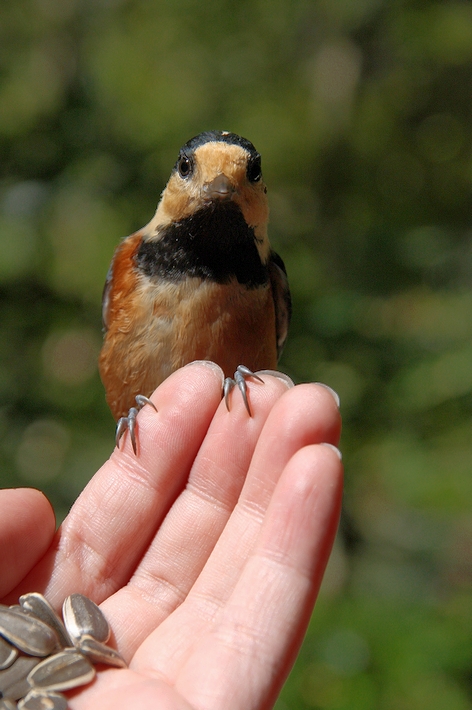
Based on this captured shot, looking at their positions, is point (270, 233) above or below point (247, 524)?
above

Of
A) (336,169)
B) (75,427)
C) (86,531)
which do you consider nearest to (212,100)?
(336,169)

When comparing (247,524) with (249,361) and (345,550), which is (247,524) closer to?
(249,361)

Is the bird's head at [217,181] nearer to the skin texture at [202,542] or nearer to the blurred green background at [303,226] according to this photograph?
the skin texture at [202,542]

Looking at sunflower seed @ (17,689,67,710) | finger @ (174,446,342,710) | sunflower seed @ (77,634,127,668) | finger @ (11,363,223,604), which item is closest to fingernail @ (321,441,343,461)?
finger @ (174,446,342,710)

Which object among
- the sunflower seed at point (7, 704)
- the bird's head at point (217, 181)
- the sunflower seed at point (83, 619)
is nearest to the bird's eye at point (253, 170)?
the bird's head at point (217, 181)

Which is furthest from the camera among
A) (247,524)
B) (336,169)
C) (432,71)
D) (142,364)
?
(432,71)

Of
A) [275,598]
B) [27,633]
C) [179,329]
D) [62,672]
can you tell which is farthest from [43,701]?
[179,329]

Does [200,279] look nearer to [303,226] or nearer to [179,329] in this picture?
[179,329]

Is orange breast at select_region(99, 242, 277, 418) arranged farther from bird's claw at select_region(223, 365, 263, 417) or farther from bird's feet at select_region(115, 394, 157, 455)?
bird's claw at select_region(223, 365, 263, 417)
